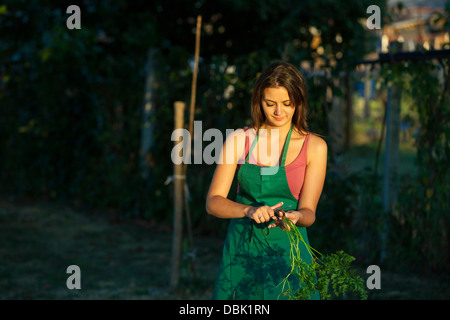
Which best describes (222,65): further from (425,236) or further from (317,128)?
(425,236)

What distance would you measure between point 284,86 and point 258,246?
0.72 meters

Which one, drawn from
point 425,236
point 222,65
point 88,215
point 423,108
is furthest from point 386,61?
point 88,215

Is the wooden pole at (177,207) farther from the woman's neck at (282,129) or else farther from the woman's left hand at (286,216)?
the woman's left hand at (286,216)

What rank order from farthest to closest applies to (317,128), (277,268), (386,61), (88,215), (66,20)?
(88,215) → (66,20) → (317,128) → (386,61) → (277,268)

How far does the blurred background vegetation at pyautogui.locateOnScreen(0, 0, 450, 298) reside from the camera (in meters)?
5.92

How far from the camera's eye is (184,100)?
791cm

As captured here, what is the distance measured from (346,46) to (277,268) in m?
6.63

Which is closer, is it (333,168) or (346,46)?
(333,168)

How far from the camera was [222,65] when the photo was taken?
24.1ft

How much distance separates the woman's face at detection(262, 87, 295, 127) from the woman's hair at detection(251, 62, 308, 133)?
0.02 meters

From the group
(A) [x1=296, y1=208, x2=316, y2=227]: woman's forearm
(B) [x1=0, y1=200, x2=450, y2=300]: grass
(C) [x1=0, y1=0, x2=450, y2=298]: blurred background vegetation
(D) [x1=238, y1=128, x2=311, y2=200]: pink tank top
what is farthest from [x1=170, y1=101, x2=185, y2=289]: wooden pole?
(A) [x1=296, y1=208, x2=316, y2=227]: woman's forearm

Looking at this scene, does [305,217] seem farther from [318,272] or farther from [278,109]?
[278,109]

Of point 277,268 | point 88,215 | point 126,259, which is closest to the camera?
point 277,268

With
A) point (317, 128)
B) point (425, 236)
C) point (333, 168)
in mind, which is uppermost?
point (317, 128)
